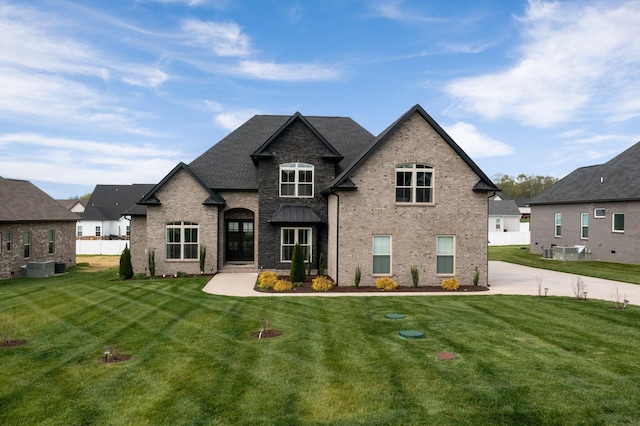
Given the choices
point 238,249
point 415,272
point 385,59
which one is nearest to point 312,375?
point 415,272

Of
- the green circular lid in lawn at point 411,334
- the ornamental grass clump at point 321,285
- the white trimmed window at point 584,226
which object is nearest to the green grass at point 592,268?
the white trimmed window at point 584,226

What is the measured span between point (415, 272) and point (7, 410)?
16072 mm

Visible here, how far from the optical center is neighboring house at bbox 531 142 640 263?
2930cm

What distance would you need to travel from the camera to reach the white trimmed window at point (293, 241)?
23.5 metres

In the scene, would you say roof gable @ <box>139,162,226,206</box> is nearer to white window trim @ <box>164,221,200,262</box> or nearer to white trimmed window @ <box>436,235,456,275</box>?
white window trim @ <box>164,221,200,262</box>

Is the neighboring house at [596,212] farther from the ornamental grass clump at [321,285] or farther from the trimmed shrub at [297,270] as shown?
the trimmed shrub at [297,270]

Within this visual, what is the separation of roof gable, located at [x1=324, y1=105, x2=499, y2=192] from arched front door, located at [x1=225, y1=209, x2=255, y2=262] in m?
8.19

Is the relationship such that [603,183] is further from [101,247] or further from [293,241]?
[101,247]

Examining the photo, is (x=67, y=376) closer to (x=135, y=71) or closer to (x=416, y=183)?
(x=416, y=183)

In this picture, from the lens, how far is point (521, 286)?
66.6 feet

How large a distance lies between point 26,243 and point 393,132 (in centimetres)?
2537

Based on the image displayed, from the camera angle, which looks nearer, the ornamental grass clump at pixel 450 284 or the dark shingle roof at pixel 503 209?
the ornamental grass clump at pixel 450 284

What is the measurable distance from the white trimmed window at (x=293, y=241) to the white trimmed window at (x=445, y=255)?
719 centimetres

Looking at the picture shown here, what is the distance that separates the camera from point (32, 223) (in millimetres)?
27859
